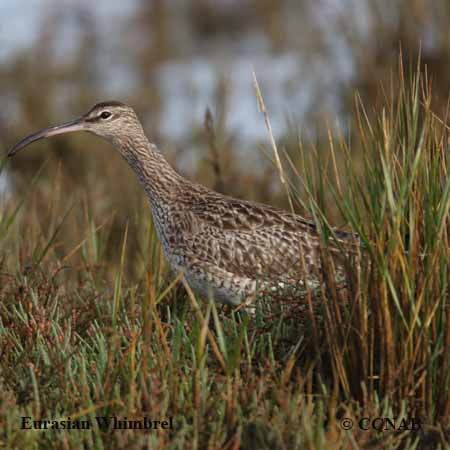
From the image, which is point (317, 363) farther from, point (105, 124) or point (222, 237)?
point (105, 124)

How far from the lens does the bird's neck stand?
488cm

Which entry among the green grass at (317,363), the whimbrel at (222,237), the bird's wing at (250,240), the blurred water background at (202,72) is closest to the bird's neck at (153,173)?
the whimbrel at (222,237)

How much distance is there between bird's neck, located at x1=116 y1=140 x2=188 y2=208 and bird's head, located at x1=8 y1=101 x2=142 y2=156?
8 cm

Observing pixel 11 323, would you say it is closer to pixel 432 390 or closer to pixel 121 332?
pixel 121 332

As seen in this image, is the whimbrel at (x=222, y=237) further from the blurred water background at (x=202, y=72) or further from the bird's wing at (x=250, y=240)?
the blurred water background at (x=202, y=72)

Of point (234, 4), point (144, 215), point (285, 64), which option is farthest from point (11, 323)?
point (234, 4)

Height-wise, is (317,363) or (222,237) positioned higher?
(222,237)

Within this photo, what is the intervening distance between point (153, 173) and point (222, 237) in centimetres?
67

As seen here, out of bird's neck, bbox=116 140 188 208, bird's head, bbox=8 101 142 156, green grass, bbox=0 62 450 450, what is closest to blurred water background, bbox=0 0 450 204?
bird's head, bbox=8 101 142 156

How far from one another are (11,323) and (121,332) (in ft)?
2.42

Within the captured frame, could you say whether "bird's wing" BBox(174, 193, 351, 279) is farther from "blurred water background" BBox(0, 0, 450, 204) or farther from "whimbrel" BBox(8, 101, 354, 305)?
"blurred water background" BBox(0, 0, 450, 204)

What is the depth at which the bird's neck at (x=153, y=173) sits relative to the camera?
488cm

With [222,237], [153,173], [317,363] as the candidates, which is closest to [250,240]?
[222,237]

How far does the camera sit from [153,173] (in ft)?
16.3
